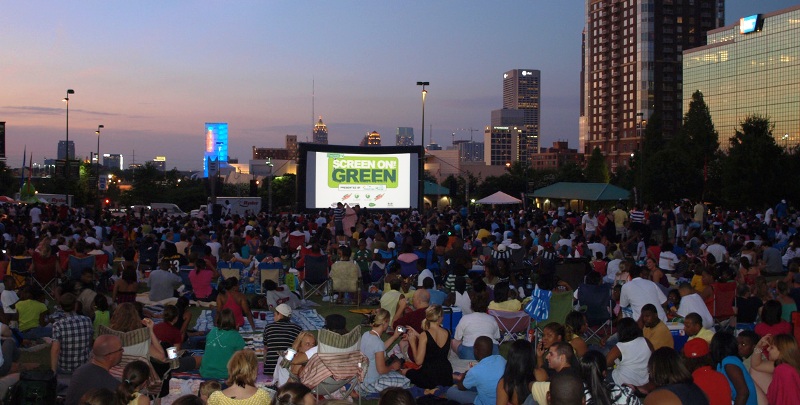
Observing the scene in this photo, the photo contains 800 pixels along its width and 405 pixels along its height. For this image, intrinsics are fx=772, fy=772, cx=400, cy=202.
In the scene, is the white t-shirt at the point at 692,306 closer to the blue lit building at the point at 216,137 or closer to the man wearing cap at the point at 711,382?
the man wearing cap at the point at 711,382

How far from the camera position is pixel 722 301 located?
10695 mm

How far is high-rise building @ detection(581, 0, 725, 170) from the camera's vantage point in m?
129

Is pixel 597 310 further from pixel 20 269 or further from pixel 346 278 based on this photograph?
pixel 20 269

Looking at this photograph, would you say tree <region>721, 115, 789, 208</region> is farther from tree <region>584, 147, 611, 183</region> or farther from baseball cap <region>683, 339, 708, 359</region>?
tree <region>584, 147, 611, 183</region>

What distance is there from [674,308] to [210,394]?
664 cm

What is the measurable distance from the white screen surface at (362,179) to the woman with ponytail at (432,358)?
998 inches

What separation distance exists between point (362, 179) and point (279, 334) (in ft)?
84.2

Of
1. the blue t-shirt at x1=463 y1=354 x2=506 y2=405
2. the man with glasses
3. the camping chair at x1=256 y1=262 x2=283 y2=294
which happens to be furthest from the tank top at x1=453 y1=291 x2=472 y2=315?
the man with glasses

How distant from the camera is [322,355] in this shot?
6668mm

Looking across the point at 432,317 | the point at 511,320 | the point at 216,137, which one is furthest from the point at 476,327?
the point at 216,137

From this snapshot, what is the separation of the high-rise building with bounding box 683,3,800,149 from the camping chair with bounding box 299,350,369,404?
97.6m

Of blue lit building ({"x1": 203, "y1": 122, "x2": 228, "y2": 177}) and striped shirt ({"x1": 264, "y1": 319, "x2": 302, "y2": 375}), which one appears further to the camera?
blue lit building ({"x1": 203, "y1": 122, "x2": 228, "y2": 177})

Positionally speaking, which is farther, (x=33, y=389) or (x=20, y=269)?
(x=20, y=269)

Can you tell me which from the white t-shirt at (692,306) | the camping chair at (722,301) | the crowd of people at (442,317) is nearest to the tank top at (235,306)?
the crowd of people at (442,317)
